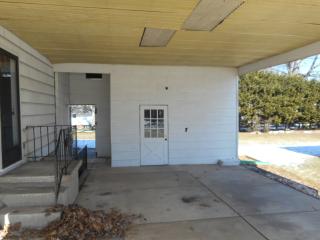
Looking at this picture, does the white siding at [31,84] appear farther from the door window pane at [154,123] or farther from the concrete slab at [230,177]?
the concrete slab at [230,177]

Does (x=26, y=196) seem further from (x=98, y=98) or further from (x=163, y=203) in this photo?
(x=98, y=98)

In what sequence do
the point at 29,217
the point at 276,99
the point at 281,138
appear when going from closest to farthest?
1. the point at 29,217
2. the point at 281,138
3. the point at 276,99

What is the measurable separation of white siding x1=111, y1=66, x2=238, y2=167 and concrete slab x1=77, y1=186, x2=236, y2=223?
260 cm

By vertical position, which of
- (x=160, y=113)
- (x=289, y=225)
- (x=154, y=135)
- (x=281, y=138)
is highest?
(x=160, y=113)

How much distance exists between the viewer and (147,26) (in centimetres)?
442

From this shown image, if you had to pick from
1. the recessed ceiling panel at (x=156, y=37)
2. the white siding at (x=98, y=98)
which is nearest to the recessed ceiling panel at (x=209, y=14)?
the recessed ceiling panel at (x=156, y=37)

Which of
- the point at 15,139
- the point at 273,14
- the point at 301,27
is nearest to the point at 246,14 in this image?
the point at 273,14

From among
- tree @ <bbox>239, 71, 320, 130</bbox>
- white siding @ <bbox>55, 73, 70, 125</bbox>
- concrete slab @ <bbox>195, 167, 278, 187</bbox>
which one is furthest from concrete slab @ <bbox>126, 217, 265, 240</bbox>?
tree @ <bbox>239, 71, 320, 130</bbox>

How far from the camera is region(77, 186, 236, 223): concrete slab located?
4277 mm

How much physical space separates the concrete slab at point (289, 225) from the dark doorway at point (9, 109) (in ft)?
13.0

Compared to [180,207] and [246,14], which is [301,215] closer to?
[180,207]

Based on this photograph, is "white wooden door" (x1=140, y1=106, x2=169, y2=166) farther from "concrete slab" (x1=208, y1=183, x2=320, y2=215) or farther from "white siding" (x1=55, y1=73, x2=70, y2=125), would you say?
"concrete slab" (x1=208, y1=183, x2=320, y2=215)

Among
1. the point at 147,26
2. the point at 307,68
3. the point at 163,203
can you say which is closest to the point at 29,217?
the point at 163,203

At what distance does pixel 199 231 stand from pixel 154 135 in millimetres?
4678
